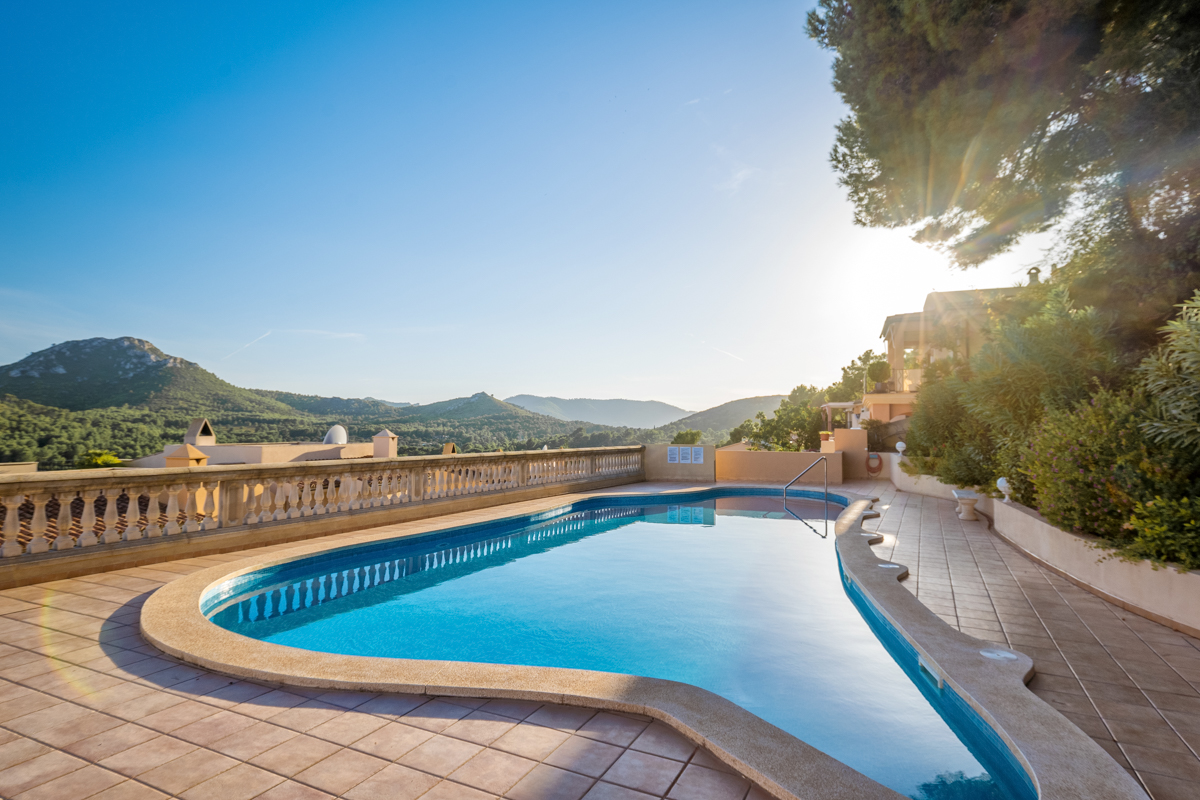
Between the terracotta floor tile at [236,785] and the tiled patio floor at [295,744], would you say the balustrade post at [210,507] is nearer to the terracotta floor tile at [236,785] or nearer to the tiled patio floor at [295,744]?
the tiled patio floor at [295,744]

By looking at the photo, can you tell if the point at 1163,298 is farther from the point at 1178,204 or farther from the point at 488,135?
the point at 488,135

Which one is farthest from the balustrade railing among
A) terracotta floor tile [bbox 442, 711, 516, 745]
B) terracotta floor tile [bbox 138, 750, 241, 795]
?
terracotta floor tile [bbox 442, 711, 516, 745]

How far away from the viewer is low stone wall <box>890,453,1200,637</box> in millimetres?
4266

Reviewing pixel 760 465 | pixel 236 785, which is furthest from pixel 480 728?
pixel 760 465

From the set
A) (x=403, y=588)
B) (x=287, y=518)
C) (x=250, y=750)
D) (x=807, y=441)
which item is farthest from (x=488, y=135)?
(x=807, y=441)

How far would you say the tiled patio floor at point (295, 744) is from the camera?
2.19m

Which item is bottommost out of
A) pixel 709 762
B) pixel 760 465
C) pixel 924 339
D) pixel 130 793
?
pixel 709 762

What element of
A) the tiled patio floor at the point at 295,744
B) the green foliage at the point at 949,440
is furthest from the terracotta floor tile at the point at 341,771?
the green foliage at the point at 949,440

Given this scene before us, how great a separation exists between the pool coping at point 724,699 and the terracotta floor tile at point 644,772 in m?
0.25

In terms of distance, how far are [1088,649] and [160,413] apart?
171ft

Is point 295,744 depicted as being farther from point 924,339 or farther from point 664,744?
point 924,339

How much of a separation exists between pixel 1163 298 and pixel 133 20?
1831 cm

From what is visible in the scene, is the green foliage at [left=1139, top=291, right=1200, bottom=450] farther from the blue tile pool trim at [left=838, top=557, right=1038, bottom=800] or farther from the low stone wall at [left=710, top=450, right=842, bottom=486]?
the low stone wall at [left=710, top=450, right=842, bottom=486]

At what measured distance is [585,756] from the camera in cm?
244
